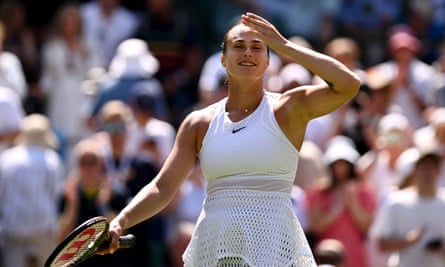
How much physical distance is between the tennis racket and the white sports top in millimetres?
648

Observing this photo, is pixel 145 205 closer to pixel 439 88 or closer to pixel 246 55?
pixel 246 55

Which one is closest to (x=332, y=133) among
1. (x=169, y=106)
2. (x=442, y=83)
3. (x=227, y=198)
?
(x=442, y=83)

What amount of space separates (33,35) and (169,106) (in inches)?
62.8

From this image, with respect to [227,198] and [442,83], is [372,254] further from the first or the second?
[227,198]

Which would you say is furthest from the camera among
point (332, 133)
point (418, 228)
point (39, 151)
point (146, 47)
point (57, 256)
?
point (146, 47)

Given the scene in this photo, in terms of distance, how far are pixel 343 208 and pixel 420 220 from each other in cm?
78

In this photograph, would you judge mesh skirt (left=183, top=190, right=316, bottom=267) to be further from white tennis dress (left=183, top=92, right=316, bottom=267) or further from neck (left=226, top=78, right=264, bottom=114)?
neck (left=226, top=78, right=264, bottom=114)

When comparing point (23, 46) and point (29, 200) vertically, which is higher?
point (23, 46)

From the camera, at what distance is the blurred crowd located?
40.1ft

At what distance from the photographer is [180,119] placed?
1538cm

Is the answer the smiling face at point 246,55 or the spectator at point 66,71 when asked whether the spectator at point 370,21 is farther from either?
the smiling face at point 246,55

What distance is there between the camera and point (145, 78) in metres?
14.2

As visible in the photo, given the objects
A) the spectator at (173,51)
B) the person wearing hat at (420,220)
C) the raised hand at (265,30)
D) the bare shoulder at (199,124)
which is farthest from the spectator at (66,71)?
the raised hand at (265,30)

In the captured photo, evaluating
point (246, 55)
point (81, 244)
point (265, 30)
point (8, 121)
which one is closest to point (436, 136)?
point (8, 121)
